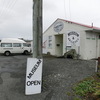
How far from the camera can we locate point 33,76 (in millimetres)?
3943

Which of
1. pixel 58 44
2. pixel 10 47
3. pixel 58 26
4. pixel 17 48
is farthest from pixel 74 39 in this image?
pixel 10 47

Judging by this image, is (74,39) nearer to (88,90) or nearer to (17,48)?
(88,90)

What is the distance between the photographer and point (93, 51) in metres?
11.8

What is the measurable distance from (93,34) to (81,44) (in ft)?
5.46

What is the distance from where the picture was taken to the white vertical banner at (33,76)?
389 cm

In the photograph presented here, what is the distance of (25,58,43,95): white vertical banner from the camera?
12.8 feet

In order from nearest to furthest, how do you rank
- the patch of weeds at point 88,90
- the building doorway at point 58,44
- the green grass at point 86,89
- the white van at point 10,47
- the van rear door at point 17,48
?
1. the patch of weeds at point 88,90
2. the green grass at point 86,89
3. the building doorway at point 58,44
4. the white van at point 10,47
5. the van rear door at point 17,48

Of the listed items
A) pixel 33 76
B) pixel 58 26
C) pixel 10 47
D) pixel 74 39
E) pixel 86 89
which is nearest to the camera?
pixel 33 76

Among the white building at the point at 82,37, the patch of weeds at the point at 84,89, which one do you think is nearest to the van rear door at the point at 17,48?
the white building at the point at 82,37

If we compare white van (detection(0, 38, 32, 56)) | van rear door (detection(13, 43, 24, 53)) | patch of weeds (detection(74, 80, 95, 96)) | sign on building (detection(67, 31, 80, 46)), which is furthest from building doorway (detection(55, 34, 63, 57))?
patch of weeds (detection(74, 80, 95, 96))

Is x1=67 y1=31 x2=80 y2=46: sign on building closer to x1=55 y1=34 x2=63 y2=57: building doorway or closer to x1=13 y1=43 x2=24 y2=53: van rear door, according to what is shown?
x1=55 y1=34 x2=63 y2=57: building doorway

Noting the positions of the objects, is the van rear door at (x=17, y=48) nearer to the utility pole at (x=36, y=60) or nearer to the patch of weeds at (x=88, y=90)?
the utility pole at (x=36, y=60)

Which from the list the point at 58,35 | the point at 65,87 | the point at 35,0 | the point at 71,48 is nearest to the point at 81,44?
the point at 71,48

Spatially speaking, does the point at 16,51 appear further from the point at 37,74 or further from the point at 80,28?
the point at 37,74
